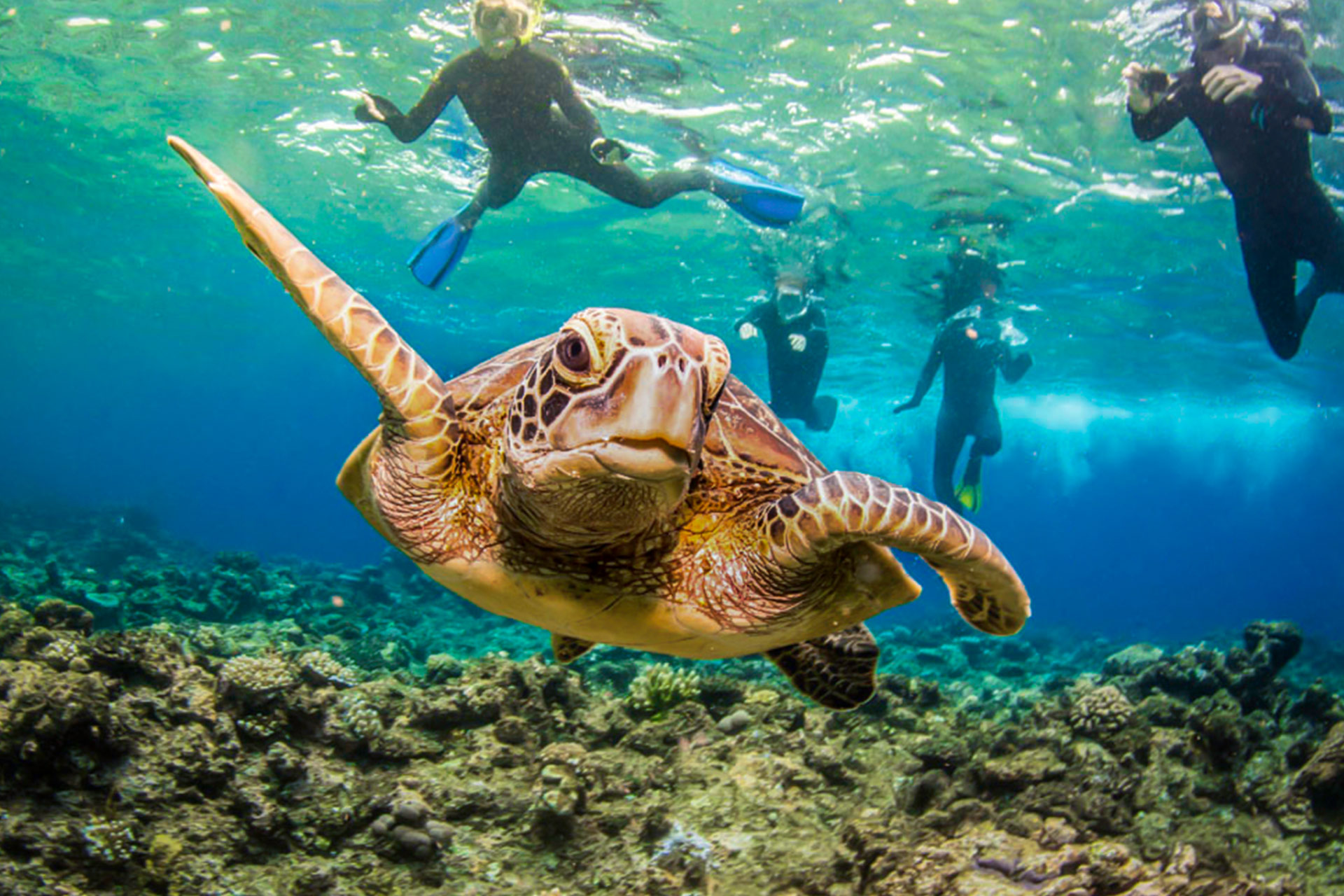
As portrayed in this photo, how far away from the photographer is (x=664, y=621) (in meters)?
2.77

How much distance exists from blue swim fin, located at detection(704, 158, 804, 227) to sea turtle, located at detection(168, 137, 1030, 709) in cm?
736

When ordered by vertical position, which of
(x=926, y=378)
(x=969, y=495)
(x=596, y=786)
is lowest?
(x=596, y=786)

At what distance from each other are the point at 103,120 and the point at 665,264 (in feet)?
44.0

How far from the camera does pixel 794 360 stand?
1574cm

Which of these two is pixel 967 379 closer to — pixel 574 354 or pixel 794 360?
pixel 794 360

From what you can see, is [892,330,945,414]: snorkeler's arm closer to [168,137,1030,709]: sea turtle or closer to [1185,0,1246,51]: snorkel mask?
[1185,0,1246,51]: snorkel mask

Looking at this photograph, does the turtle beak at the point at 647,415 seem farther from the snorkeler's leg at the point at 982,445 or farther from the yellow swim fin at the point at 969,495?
the yellow swim fin at the point at 969,495

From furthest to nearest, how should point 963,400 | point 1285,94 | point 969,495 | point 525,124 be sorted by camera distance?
point 963,400, point 969,495, point 525,124, point 1285,94

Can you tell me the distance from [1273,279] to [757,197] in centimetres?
626

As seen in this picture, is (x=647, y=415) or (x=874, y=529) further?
(x=874, y=529)

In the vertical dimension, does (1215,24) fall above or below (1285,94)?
above

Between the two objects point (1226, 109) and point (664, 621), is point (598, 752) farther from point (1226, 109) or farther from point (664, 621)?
point (1226, 109)

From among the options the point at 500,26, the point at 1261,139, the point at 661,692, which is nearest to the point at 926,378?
the point at 1261,139

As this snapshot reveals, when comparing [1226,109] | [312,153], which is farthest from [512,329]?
[1226,109]
